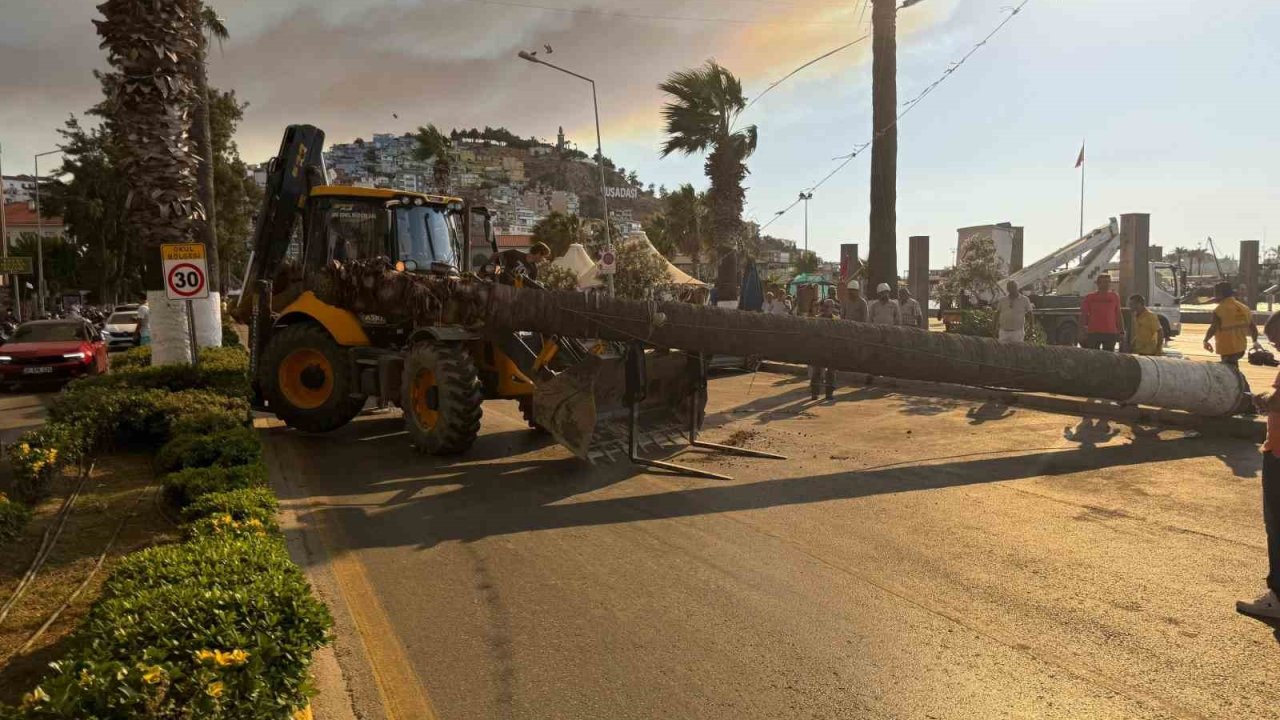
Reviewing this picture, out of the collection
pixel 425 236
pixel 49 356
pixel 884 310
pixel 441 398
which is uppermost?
pixel 425 236

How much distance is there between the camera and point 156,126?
11.9 m

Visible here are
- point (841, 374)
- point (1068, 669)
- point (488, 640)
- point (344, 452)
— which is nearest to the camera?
point (1068, 669)

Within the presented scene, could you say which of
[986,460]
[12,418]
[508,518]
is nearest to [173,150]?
[12,418]

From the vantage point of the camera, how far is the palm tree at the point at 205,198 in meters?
14.3

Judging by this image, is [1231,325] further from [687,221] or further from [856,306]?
[687,221]

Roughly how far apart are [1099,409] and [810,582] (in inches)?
316

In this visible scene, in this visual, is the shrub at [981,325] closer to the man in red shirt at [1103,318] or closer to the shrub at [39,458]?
the man in red shirt at [1103,318]

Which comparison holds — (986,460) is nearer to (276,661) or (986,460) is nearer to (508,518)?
(508,518)

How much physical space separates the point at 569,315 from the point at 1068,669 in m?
5.93

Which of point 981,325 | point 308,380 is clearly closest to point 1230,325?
point 981,325

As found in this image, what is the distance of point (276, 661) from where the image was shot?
324 cm

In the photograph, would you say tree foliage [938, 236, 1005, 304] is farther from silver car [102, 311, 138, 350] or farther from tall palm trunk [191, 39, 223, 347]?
silver car [102, 311, 138, 350]

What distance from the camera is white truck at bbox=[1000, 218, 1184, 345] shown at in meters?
22.1

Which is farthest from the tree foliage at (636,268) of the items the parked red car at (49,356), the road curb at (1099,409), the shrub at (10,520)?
the shrub at (10,520)
